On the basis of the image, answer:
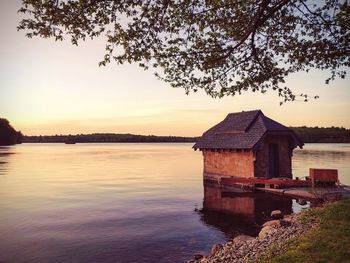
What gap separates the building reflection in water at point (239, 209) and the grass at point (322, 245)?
224 inches

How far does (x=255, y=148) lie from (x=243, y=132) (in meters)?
3.27

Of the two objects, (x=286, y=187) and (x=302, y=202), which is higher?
(x=286, y=187)

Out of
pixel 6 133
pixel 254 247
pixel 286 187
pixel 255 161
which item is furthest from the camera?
pixel 6 133

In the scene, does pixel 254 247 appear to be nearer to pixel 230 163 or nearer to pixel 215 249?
pixel 215 249

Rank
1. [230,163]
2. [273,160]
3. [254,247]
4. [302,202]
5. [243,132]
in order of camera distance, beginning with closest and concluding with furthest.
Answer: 1. [254,247]
2. [302,202]
3. [273,160]
4. [243,132]
5. [230,163]

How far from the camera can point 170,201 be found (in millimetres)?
27516

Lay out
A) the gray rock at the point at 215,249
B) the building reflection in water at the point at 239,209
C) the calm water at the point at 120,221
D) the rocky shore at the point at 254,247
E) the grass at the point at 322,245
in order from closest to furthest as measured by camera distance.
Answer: the grass at the point at 322,245 → the rocky shore at the point at 254,247 → the gray rock at the point at 215,249 → the calm water at the point at 120,221 → the building reflection in water at the point at 239,209

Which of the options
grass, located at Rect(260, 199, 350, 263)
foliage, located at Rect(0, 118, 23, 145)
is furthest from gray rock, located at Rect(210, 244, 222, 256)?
foliage, located at Rect(0, 118, 23, 145)

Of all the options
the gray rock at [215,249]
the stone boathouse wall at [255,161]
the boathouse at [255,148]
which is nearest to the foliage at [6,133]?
the boathouse at [255,148]

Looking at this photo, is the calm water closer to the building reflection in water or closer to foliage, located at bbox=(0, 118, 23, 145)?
the building reflection in water

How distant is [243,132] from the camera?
104 ft

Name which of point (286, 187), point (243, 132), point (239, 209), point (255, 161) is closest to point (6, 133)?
point (243, 132)

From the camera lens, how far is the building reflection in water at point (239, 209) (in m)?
18.6

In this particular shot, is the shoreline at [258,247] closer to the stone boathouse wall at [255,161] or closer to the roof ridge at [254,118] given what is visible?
the stone boathouse wall at [255,161]
